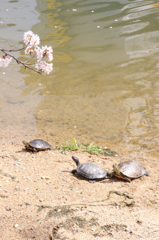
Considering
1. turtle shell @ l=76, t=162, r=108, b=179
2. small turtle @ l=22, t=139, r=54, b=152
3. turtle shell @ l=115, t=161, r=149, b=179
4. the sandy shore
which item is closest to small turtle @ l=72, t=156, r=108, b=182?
turtle shell @ l=76, t=162, r=108, b=179

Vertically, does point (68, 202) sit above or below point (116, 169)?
above

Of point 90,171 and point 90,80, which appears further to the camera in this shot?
point 90,80

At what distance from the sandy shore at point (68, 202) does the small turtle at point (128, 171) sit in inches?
4.0

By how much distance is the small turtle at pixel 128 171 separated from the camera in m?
3.87

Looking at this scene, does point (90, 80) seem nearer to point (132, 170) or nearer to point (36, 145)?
point (36, 145)

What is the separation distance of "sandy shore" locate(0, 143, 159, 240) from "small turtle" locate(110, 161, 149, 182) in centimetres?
10

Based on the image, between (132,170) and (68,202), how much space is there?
4.13ft

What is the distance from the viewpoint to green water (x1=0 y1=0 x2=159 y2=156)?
5562mm

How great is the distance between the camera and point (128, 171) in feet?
12.8

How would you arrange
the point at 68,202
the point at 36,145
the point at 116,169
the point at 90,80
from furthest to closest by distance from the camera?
the point at 90,80 → the point at 36,145 → the point at 116,169 → the point at 68,202

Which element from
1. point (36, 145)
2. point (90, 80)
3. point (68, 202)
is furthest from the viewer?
point (90, 80)

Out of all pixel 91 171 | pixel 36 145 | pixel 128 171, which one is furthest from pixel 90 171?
pixel 36 145

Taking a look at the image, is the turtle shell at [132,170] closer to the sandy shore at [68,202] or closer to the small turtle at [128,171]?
the small turtle at [128,171]

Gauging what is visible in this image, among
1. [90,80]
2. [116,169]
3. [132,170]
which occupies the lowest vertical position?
[90,80]
